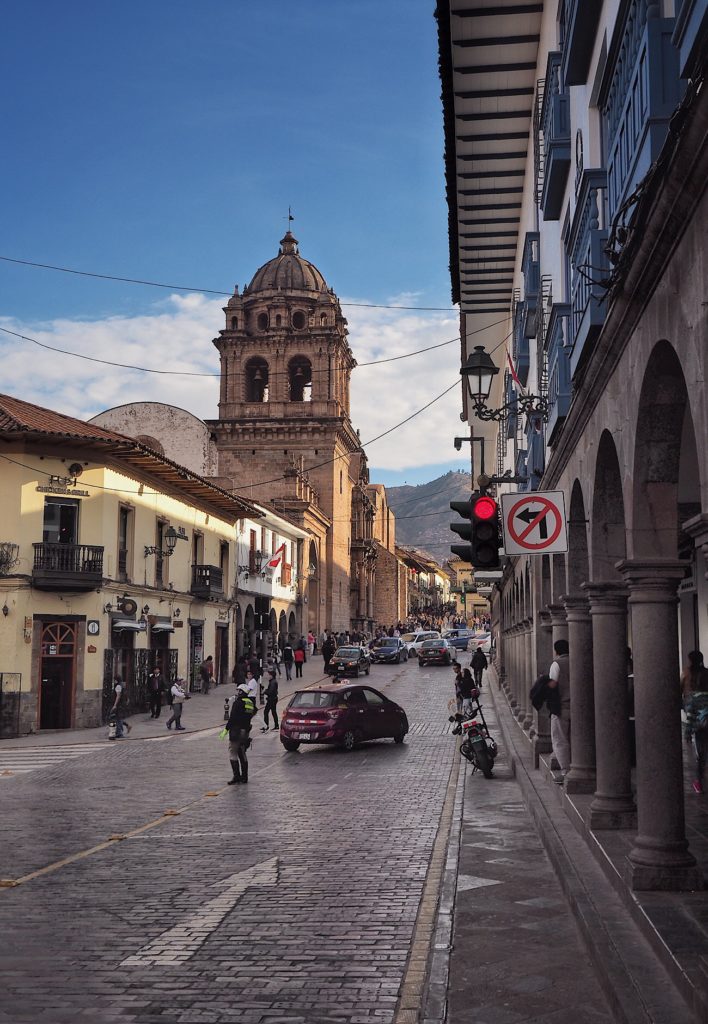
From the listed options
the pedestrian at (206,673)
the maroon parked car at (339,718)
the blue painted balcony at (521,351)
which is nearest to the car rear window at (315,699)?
the maroon parked car at (339,718)

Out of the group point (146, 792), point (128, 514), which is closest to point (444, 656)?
point (128, 514)

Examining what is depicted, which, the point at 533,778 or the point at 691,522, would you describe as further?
the point at 533,778

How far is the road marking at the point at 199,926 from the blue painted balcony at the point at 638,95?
239 inches

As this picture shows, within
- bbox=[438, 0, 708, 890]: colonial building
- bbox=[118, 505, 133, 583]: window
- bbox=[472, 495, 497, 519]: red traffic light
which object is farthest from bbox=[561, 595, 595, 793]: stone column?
bbox=[118, 505, 133, 583]: window

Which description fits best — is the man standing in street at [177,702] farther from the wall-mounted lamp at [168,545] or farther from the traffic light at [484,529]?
the traffic light at [484,529]

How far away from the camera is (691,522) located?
5391 mm

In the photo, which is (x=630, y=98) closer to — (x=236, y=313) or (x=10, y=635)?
(x=10, y=635)

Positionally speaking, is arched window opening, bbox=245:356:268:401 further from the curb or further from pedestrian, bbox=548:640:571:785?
the curb

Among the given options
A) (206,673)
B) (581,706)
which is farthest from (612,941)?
(206,673)

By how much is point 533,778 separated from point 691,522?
10.7 m

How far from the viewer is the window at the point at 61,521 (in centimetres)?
2942

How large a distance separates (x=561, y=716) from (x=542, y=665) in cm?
383

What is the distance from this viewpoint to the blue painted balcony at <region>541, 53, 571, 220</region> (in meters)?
12.2

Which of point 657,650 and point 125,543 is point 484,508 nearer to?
point 657,650
